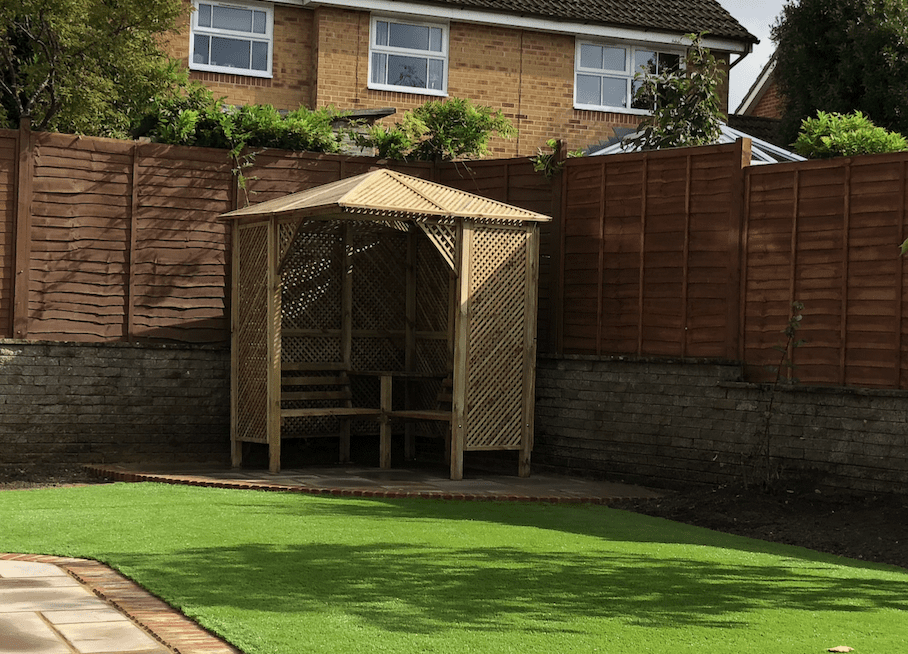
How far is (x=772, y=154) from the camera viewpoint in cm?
1562

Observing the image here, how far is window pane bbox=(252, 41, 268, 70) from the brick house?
16mm

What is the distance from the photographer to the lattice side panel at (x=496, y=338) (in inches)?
459

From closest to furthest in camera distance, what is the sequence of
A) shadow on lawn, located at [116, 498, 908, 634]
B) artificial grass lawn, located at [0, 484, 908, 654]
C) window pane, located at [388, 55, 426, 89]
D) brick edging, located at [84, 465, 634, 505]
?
artificial grass lawn, located at [0, 484, 908, 654], shadow on lawn, located at [116, 498, 908, 634], brick edging, located at [84, 465, 634, 505], window pane, located at [388, 55, 426, 89]

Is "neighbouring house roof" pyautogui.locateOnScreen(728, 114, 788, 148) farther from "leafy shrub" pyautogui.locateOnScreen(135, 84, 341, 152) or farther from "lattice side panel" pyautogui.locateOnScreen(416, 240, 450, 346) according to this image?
"leafy shrub" pyautogui.locateOnScreen(135, 84, 341, 152)

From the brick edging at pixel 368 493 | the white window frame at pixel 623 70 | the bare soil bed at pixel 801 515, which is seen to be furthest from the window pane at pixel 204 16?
the brick edging at pixel 368 493

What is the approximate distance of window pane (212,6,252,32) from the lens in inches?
754

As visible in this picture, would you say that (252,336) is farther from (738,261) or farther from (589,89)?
(589,89)

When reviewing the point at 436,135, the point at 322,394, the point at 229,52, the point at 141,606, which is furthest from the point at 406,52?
the point at 141,606

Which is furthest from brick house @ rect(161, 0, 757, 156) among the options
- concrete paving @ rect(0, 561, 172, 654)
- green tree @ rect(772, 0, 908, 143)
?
concrete paving @ rect(0, 561, 172, 654)

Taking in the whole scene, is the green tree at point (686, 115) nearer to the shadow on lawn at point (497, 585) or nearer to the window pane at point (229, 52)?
the shadow on lawn at point (497, 585)

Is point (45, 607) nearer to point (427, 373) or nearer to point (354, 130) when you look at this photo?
point (427, 373)

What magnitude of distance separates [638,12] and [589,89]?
1801 mm

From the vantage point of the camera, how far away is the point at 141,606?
18.2ft

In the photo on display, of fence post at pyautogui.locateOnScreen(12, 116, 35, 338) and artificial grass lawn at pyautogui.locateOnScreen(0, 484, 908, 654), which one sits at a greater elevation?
fence post at pyautogui.locateOnScreen(12, 116, 35, 338)
